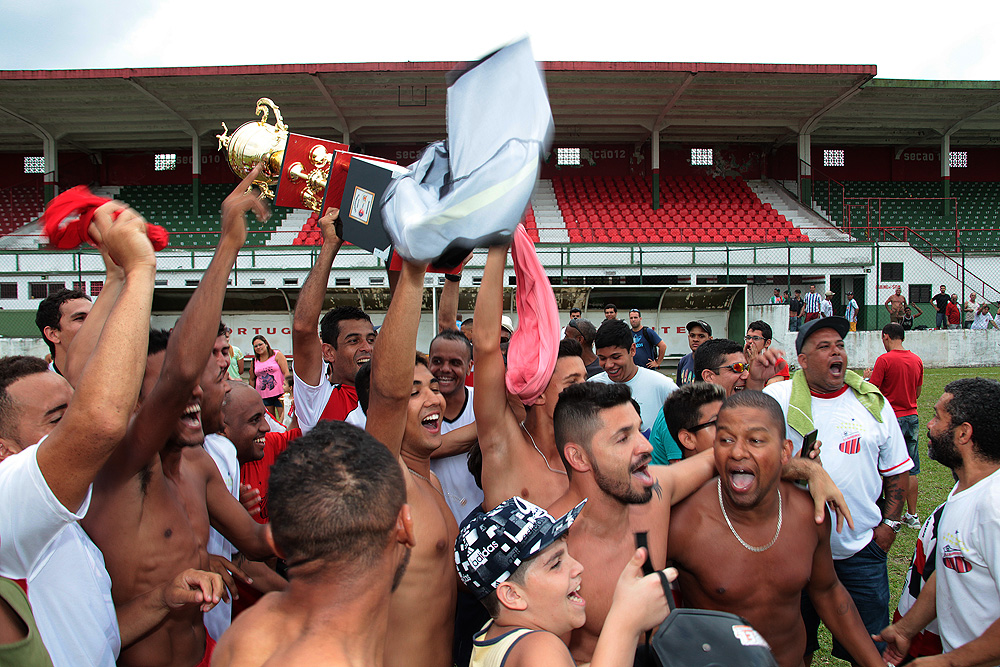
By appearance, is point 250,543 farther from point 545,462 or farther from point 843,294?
point 843,294

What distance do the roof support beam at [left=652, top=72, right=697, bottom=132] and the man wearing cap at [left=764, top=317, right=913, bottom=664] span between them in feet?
67.2

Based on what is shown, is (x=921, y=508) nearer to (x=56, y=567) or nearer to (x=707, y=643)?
(x=707, y=643)

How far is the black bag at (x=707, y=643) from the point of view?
1.31 metres

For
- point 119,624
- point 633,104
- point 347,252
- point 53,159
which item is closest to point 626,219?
point 633,104

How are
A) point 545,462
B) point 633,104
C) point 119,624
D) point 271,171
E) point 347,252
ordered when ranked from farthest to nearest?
point 633,104
point 347,252
point 271,171
point 545,462
point 119,624

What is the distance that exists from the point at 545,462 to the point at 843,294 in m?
20.8

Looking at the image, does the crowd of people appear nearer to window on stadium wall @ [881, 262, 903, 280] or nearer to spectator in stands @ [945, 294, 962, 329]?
spectator in stands @ [945, 294, 962, 329]

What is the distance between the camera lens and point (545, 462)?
3037 mm

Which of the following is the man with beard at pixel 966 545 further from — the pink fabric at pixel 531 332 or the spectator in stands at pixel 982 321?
the spectator in stands at pixel 982 321

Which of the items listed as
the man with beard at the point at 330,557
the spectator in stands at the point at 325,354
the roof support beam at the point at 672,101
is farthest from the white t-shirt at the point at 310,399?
the roof support beam at the point at 672,101

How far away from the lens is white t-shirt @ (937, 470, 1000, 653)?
2.43 meters

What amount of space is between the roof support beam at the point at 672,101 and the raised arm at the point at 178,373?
22667mm

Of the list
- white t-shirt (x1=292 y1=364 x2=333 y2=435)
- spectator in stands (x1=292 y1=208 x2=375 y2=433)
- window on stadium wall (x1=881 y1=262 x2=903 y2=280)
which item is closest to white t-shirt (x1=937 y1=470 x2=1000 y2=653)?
spectator in stands (x1=292 y1=208 x2=375 y2=433)

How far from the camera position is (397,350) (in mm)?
2012
